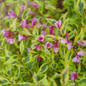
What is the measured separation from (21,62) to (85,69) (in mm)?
554

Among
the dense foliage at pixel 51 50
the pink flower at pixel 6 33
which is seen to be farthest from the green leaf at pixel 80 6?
the pink flower at pixel 6 33

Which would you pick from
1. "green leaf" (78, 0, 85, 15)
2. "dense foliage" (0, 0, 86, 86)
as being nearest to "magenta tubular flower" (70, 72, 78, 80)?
"dense foliage" (0, 0, 86, 86)

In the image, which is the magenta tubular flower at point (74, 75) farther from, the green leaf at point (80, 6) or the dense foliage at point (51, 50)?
the green leaf at point (80, 6)

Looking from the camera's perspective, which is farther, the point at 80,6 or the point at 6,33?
the point at 6,33

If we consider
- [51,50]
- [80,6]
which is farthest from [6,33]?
[80,6]

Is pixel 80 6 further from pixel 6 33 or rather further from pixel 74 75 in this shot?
pixel 6 33

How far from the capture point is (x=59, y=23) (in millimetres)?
863

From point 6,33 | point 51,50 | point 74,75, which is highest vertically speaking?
point 6,33

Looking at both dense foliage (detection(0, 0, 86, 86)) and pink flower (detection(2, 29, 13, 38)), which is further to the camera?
pink flower (detection(2, 29, 13, 38))

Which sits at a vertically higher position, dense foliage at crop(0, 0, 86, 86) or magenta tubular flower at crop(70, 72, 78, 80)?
dense foliage at crop(0, 0, 86, 86)

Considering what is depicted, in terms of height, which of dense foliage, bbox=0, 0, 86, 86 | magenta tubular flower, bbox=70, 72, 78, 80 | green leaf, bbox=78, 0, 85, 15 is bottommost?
magenta tubular flower, bbox=70, 72, 78, 80

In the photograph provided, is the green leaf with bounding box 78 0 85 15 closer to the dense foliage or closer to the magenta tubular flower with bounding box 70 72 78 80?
the dense foliage

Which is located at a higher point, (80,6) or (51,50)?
(80,6)

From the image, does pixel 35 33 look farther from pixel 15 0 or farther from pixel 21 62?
pixel 15 0
